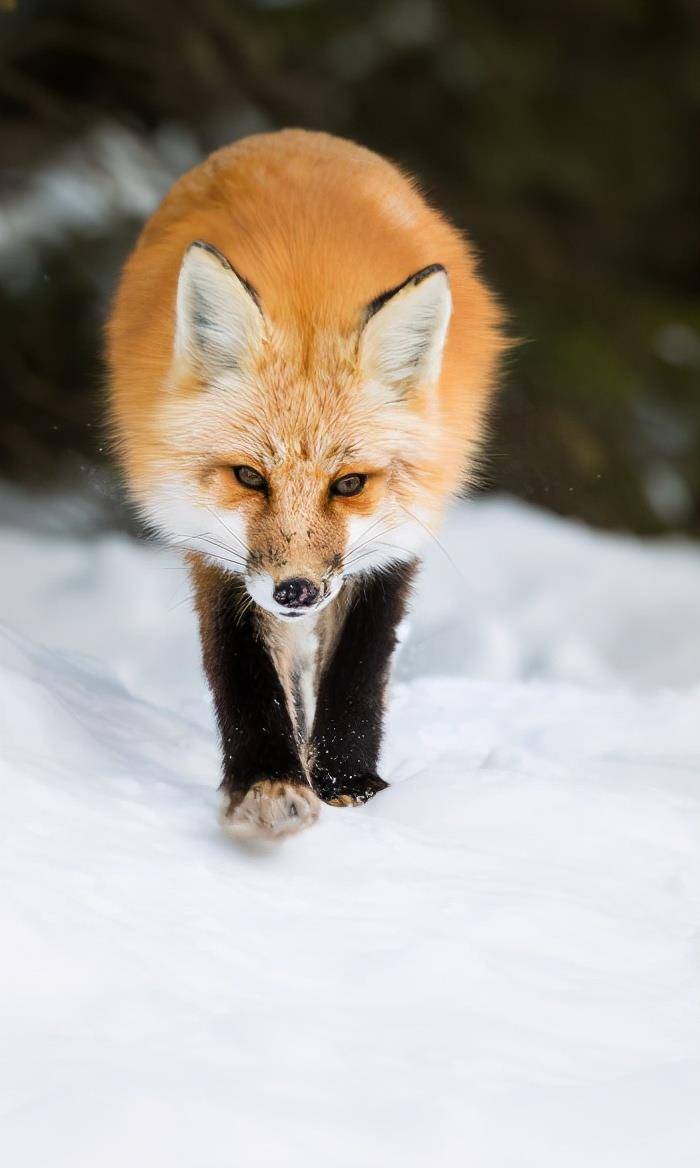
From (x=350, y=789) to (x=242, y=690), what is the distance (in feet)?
1.11

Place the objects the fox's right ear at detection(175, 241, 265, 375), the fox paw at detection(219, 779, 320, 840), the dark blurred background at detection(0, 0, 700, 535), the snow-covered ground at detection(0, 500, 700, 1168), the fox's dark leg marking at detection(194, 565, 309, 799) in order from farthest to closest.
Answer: the dark blurred background at detection(0, 0, 700, 535), the fox's dark leg marking at detection(194, 565, 309, 799), the fox's right ear at detection(175, 241, 265, 375), the fox paw at detection(219, 779, 320, 840), the snow-covered ground at detection(0, 500, 700, 1168)

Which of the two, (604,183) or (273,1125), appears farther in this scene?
(604,183)

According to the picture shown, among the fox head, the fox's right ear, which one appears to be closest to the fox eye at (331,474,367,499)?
the fox head

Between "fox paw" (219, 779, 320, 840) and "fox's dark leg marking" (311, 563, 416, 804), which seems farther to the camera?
"fox's dark leg marking" (311, 563, 416, 804)

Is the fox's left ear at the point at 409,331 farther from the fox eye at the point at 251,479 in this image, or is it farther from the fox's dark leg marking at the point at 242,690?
the fox's dark leg marking at the point at 242,690

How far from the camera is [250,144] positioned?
315 cm

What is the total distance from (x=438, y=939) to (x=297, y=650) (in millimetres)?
1317

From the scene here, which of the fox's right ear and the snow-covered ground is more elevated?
the fox's right ear

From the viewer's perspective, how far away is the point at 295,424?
2.33 m

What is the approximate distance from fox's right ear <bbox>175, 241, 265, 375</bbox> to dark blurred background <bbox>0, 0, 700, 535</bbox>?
243cm

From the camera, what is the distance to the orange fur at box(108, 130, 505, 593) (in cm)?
233

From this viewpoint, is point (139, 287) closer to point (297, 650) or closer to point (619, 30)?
point (297, 650)

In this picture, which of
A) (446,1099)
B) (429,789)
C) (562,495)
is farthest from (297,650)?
(562,495)

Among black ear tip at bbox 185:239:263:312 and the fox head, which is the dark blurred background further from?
black ear tip at bbox 185:239:263:312
